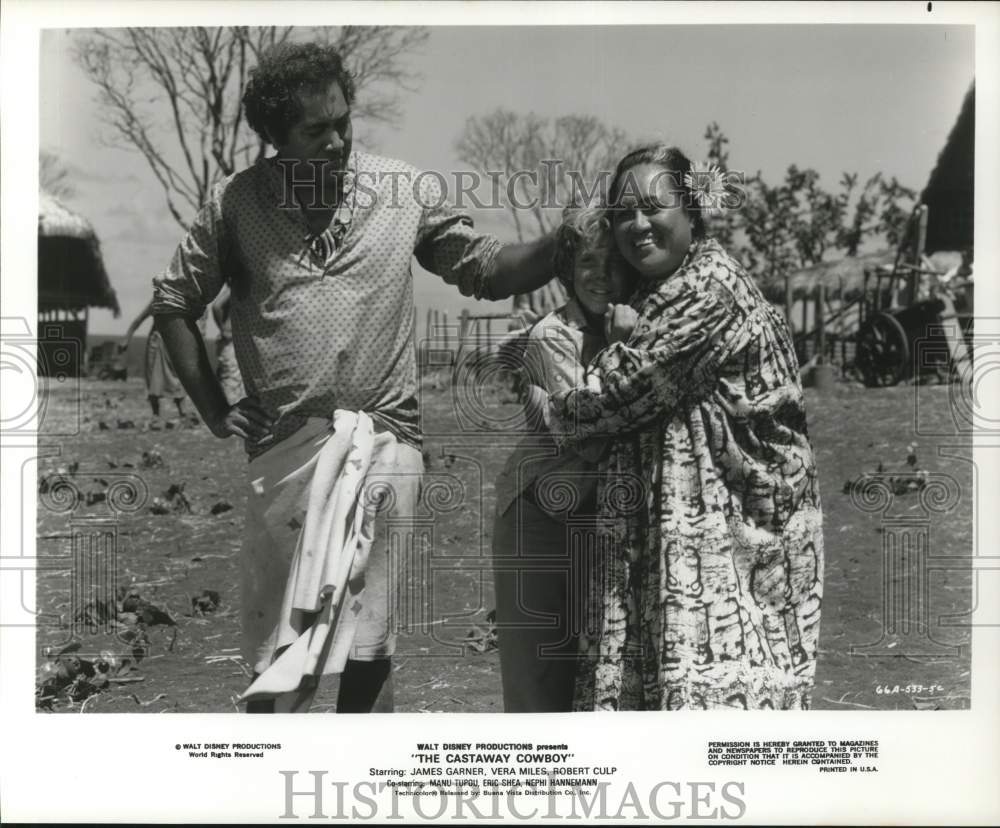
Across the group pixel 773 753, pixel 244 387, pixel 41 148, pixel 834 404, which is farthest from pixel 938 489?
pixel 41 148

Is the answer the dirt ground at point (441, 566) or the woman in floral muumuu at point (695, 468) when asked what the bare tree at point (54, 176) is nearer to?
the dirt ground at point (441, 566)

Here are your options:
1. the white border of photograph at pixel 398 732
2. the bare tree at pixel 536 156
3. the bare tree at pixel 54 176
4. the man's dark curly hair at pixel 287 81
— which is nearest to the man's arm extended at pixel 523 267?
the bare tree at pixel 536 156

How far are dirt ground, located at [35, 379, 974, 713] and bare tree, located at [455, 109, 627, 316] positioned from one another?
2.29 feet

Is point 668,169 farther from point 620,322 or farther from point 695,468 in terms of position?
point 695,468

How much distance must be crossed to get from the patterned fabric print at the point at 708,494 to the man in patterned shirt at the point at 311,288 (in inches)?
24.6

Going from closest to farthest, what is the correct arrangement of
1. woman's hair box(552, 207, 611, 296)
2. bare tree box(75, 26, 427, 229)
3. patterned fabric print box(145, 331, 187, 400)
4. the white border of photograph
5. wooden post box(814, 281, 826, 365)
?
woman's hair box(552, 207, 611, 296) < the white border of photograph < bare tree box(75, 26, 427, 229) < patterned fabric print box(145, 331, 187, 400) < wooden post box(814, 281, 826, 365)

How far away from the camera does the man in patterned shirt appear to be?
4.40 meters

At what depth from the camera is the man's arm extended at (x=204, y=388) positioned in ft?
14.7

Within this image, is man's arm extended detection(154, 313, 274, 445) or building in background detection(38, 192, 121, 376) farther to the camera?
building in background detection(38, 192, 121, 376)

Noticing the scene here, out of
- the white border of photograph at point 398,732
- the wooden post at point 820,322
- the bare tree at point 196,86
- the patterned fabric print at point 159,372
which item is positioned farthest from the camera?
the wooden post at point 820,322

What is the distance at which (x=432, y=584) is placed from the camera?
4691mm

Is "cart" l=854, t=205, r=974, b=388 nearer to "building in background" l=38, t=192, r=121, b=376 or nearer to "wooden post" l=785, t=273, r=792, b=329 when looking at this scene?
"wooden post" l=785, t=273, r=792, b=329

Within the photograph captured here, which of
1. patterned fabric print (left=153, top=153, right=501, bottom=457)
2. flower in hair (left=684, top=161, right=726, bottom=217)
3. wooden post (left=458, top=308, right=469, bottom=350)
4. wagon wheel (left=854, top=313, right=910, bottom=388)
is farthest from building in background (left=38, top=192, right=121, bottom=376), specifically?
wagon wheel (left=854, top=313, right=910, bottom=388)

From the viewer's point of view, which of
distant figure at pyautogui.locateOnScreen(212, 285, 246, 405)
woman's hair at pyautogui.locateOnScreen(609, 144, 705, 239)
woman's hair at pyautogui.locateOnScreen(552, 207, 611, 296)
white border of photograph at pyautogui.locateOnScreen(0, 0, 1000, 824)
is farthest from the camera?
distant figure at pyautogui.locateOnScreen(212, 285, 246, 405)
